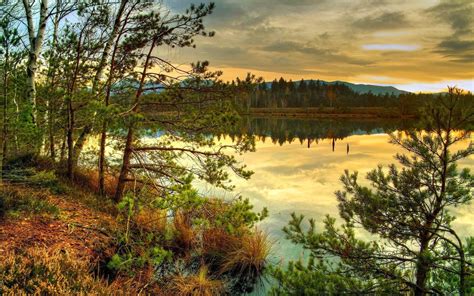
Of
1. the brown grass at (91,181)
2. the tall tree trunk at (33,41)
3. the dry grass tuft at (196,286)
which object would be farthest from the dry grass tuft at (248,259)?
the tall tree trunk at (33,41)

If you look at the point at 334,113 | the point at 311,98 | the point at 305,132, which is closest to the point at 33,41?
the point at 305,132

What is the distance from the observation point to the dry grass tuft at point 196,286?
6680mm

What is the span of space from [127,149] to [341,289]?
268 inches

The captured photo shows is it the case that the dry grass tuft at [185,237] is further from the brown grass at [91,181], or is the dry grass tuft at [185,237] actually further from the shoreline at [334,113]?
the shoreline at [334,113]

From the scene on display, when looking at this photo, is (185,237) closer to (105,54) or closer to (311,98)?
(105,54)

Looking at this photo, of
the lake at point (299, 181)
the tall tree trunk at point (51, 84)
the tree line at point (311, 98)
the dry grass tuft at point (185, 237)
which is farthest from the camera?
the tree line at point (311, 98)

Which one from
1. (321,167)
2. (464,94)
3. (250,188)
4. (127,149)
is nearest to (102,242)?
(127,149)

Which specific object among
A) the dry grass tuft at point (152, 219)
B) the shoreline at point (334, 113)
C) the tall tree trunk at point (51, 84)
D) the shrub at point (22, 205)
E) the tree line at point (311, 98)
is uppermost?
the tree line at point (311, 98)

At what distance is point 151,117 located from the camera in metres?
9.13

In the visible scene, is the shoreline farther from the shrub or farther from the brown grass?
the shrub

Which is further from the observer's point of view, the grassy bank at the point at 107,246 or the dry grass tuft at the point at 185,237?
the dry grass tuft at the point at 185,237

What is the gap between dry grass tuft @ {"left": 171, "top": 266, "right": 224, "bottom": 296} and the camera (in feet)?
21.9

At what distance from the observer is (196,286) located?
6883mm

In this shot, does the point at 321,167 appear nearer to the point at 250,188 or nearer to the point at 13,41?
the point at 250,188
